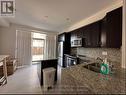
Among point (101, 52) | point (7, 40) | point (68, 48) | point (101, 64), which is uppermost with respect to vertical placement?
point (7, 40)

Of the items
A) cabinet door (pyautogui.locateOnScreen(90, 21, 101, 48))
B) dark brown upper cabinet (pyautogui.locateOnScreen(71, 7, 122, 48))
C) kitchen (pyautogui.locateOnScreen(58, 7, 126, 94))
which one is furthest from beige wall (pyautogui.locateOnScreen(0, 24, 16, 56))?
cabinet door (pyautogui.locateOnScreen(90, 21, 101, 48))

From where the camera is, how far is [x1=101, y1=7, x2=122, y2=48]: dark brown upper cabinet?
1.89 metres

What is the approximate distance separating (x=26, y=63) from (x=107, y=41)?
15.4 feet

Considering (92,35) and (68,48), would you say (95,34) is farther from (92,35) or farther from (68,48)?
(68,48)

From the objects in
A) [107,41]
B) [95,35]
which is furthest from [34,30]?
[107,41]

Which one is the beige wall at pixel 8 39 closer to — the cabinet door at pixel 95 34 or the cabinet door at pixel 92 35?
the cabinet door at pixel 92 35

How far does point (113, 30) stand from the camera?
2.01 m

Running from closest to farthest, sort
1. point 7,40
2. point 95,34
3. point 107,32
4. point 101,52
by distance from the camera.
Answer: point 107,32 → point 95,34 → point 101,52 → point 7,40

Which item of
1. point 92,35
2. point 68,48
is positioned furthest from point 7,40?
point 92,35

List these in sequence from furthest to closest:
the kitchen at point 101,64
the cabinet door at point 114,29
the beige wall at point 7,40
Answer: the beige wall at point 7,40, the cabinet door at point 114,29, the kitchen at point 101,64

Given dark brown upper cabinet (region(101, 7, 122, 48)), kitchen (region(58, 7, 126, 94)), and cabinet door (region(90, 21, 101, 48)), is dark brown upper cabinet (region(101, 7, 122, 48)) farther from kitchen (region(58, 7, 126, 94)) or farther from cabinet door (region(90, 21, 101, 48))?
cabinet door (region(90, 21, 101, 48))

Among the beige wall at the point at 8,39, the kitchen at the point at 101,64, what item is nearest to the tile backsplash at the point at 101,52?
the kitchen at the point at 101,64

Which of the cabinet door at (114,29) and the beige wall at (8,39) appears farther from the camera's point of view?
the beige wall at (8,39)

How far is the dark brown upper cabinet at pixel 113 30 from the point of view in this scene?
189 centimetres
